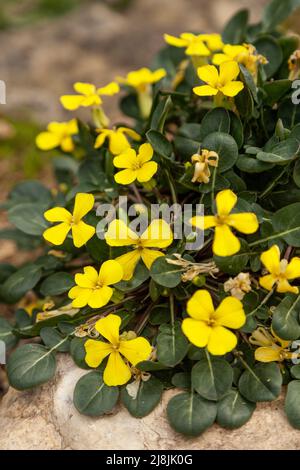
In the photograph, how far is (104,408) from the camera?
1749 mm

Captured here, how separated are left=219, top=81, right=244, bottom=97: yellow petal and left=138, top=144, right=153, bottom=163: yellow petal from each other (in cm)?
28

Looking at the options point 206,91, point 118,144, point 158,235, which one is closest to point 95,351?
point 158,235

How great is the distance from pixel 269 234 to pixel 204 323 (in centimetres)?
38

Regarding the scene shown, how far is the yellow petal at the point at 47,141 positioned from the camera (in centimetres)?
243

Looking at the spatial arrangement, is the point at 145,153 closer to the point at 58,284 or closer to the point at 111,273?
the point at 111,273

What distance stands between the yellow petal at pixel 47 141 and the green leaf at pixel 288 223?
1033 millimetres

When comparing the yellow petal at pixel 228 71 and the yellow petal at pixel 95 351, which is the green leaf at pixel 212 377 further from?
the yellow petal at pixel 228 71

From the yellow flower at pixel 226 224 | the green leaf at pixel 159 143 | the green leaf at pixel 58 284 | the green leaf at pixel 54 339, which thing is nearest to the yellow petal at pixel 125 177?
the green leaf at pixel 159 143

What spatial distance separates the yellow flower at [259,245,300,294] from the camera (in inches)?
63.9

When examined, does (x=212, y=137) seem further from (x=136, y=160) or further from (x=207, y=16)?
(x=207, y=16)

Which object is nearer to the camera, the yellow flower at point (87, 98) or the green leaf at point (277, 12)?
the yellow flower at point (87, 98)

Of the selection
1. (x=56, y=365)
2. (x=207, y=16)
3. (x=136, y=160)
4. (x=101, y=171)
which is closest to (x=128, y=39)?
(x=207, y=16)

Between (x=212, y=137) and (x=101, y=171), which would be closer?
(x=212, y=137)

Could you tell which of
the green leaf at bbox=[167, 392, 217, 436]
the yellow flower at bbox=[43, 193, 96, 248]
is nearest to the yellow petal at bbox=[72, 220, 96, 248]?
the yellow flower at bbox=[43, 193, 96, 248]
